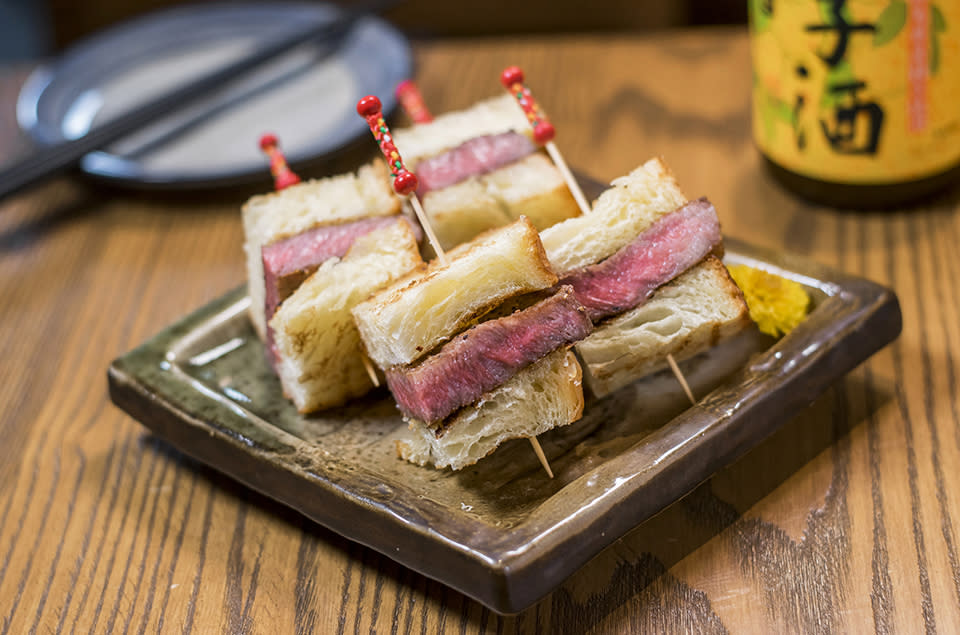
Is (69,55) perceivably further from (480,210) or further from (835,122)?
(835,122)

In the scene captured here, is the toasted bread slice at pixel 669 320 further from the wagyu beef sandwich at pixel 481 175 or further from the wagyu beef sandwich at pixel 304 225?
the wagyu beef sandwich at pixel 304 225

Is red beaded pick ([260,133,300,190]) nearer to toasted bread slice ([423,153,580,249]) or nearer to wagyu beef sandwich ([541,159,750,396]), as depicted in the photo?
toasted bread slice ([423,153,580,249])

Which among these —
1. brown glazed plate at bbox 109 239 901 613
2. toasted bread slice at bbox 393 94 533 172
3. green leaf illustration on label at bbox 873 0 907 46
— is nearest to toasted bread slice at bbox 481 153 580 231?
toasted bread slice at bbox 393 94 533 172

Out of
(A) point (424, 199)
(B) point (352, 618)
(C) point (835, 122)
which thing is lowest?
(B) point (352, 618)

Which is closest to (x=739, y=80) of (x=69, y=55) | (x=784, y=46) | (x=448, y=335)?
(x=784, y=46)

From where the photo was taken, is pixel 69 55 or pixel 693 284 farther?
pixel 69 55

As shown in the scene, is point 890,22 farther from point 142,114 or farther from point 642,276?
point 142,114

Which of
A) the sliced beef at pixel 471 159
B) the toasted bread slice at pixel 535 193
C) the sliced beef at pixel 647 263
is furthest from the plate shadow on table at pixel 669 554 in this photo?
the sliced beef at pixel 471 159
